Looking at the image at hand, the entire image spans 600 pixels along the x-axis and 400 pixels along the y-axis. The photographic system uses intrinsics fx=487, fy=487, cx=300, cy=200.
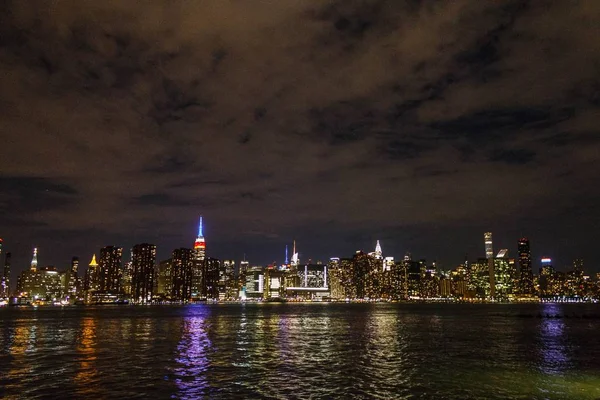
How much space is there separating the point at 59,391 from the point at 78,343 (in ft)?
102

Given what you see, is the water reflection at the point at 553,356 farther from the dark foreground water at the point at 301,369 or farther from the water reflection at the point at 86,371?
the water reflection at the point at 86,371

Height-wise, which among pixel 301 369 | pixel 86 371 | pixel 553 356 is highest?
pixel 86 371

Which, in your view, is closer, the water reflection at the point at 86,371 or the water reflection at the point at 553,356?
the water reflection at the point at 86,371

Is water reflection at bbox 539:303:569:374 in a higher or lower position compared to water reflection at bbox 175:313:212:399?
lower

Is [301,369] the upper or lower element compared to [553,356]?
upper

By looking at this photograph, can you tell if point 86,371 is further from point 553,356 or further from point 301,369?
point 553,356

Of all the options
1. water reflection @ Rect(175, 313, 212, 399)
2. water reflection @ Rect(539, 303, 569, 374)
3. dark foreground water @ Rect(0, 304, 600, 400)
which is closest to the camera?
dark foreground water @ Rect(0, 304, 600, 400)

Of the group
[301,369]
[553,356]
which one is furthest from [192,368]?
[553,356]

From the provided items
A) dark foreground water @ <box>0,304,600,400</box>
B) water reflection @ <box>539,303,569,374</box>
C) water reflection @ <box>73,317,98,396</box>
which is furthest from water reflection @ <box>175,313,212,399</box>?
water reflection @ <box>539,303,569,374</box>

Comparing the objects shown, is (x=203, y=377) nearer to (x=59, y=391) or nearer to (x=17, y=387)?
(x=59, y=391)

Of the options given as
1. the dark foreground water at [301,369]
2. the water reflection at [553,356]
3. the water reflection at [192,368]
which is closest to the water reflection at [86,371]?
the dark foreground water at [301,369]

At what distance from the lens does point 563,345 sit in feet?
188

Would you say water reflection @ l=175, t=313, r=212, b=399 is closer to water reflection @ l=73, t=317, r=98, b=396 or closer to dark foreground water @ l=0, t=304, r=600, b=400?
dark foreground water @ l=0, t=304, r=600, b=400

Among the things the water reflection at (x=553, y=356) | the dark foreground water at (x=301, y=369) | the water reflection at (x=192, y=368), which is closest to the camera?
the dark foreground water at (x=301, y=369)
